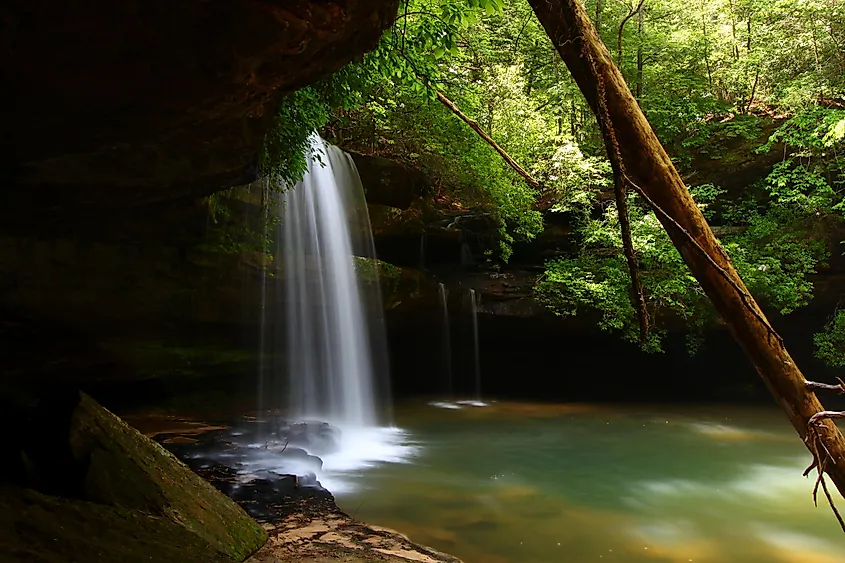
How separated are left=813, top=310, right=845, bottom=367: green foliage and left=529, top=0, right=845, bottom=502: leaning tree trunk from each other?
12451 mm

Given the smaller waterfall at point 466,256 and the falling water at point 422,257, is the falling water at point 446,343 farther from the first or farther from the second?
the smaller waterfall at point 466,256

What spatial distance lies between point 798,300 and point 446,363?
822 centimetres

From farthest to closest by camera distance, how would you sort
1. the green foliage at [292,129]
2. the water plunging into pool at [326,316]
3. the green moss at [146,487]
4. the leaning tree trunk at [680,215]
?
the water plunging into pool at [326,316], the green foliage at [292,129], the green moss at [146,487], the leaning tree trunk at [680,215]

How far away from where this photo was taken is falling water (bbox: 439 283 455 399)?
13.3 m

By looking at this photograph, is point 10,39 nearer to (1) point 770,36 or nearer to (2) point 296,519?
(2) point 296,519

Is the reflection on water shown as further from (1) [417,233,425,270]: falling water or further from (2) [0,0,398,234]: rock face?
(2) [0,0,398,234]: rock face

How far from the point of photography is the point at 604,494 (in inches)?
280

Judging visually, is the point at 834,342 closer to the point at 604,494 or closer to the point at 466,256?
the point at 466,256

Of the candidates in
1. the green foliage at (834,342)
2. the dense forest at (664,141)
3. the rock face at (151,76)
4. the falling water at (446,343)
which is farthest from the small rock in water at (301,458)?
the green foliage at (834,342)

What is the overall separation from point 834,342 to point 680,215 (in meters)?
13.1

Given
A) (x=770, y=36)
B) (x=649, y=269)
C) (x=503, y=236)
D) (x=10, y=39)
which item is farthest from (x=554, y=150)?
(x=10, y=39)

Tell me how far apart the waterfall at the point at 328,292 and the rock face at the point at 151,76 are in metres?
4.90

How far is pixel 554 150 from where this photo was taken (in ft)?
40.4

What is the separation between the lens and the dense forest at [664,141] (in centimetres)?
1121
